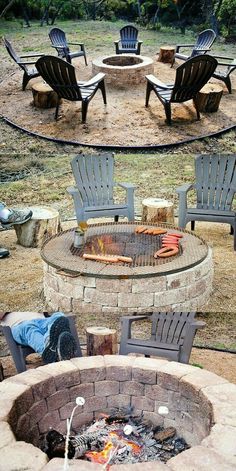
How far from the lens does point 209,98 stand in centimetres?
511

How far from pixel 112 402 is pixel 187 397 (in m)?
0.46

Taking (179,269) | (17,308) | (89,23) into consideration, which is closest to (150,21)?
(89,23)

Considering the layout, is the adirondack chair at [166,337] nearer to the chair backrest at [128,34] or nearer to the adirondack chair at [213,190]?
the adirondack chair at [213,190]

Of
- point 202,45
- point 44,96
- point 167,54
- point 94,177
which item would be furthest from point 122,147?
point 167,54

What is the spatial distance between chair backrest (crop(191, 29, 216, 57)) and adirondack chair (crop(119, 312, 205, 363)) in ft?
8.38

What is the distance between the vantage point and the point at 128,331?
4.23m

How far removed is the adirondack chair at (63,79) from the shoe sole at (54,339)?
2001mm

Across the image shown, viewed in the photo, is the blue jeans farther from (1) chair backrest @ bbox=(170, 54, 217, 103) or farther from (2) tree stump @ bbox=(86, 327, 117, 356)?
(1) chair backrest @ bbox=(170, 54, 217, 103)

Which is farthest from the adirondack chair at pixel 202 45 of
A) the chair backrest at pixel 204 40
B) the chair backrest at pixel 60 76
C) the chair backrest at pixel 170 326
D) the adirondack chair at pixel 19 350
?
the adirondack chair at pixel 19 350

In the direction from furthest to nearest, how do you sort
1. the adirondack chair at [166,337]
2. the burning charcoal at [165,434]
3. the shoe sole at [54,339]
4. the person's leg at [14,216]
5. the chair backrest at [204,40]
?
1. the chair backrest at [204,40]
2. the person's leg at [14,216]
3. the adirondack chair at [166,337]
4. the shoe sole at [54,339]
5. the burning charcoal at [165,434]

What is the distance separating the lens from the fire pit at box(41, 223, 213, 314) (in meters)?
4.29

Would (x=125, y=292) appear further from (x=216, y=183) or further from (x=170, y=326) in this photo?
(x=216, y=183)

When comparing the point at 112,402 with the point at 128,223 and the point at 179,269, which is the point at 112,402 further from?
the point at 128,223

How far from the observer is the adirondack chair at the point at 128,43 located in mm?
6344
